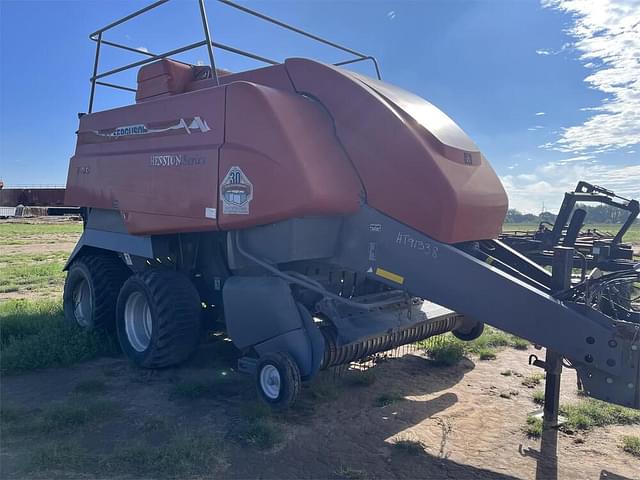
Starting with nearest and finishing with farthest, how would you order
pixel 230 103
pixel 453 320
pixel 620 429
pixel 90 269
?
pixel 620 429 < pixel 230 103 < pixel 453 320 < pixel 90 269

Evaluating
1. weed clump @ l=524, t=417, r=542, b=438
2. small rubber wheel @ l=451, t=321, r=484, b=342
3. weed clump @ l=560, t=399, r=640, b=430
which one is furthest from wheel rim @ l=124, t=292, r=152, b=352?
weed clump @ l=560, t=399, r=640, b=430

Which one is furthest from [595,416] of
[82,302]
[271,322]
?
[82,302]

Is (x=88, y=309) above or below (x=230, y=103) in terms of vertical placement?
below

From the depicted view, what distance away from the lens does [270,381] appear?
164 inches

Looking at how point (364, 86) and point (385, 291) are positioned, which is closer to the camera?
point (364, 86)

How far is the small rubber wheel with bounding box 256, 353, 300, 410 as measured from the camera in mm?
3963

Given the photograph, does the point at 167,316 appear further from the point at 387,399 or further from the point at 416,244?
the point at 416,244

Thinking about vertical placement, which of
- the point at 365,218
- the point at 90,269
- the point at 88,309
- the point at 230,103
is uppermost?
the point at 230,103

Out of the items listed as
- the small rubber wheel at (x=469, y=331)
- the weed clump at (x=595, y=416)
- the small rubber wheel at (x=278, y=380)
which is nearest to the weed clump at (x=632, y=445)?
the weed clump at (x=595, y=416)

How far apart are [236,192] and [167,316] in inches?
56.9

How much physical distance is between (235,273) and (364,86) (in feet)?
6.56

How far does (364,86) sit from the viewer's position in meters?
4.35

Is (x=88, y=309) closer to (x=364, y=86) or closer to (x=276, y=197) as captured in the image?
(x=276, y=197)

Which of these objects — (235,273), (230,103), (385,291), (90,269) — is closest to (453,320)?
(385,291)
